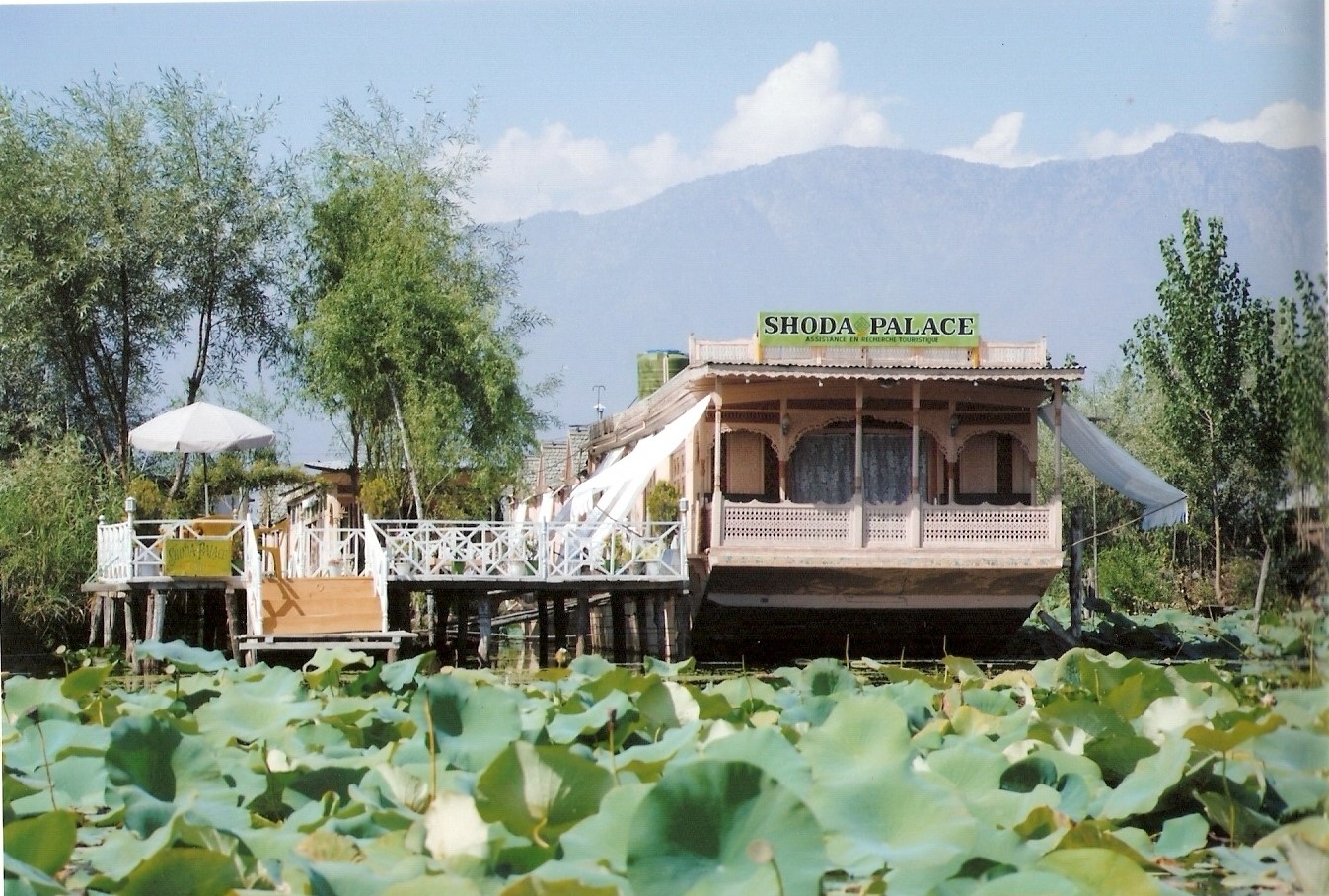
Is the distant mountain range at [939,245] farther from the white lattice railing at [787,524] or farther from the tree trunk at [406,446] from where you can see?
the tree trunk at [406,446]

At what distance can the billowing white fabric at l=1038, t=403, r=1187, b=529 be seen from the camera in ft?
59.8

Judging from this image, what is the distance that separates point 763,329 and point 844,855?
1546 centimetres

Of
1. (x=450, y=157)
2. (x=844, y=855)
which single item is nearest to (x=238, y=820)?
(x=844, y=855)

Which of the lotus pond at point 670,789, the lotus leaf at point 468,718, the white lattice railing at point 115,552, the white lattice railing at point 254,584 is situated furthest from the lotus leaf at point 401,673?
the white lattice railing at point 115,552

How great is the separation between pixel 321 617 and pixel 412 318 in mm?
7651

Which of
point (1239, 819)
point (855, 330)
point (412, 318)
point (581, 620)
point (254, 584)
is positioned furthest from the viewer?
point (412, 318)

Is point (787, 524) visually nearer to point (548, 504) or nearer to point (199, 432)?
point (199, 432)

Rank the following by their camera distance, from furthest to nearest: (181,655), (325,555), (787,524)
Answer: (325,555), (787,524), (181,655)

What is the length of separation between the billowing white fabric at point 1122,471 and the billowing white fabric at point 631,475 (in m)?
4.43

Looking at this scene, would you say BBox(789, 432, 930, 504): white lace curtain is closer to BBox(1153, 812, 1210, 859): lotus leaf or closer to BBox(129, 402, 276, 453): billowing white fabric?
BBox(129, 402, 276, 453): billowing white fabric

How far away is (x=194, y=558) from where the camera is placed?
635 inches

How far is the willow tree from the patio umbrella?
16.4 feet

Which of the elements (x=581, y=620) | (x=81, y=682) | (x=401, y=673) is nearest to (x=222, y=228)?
(x=581, y=620)

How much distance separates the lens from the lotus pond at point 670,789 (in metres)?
2.53
